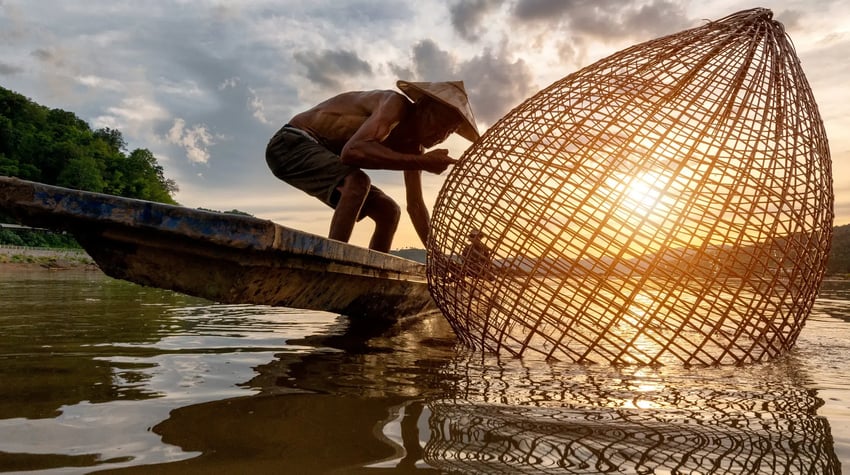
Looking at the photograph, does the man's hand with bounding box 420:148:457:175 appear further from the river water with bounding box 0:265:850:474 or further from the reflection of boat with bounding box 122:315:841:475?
the reflection of boat with bounding box 122:315:841:475

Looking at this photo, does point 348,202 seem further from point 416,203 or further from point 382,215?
point 416,203

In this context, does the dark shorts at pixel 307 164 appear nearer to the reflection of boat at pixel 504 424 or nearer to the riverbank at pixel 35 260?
the reflection of boat at pixel 504 424

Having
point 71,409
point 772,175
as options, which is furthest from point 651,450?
point 772,175

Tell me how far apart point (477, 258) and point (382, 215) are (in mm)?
1901

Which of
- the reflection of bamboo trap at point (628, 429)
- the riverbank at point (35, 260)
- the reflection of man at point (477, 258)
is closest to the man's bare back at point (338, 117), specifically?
the reflection of man at point (477, 258)

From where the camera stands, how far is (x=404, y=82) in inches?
133

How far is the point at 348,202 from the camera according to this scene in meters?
3.77

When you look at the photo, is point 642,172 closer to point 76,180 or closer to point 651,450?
point 651,450

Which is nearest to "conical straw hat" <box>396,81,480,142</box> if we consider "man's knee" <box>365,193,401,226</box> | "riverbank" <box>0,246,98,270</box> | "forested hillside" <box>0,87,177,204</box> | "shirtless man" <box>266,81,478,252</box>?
"shirtless man" <box>266,81,478,252</box>

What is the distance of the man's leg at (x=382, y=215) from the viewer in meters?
4.30

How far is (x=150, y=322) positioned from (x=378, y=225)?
1.77 meters

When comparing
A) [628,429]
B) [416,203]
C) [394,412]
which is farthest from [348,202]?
[628,429]

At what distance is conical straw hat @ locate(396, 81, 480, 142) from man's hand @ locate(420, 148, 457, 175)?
40 cm

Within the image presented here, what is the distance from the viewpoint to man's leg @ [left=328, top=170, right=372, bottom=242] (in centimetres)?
377
